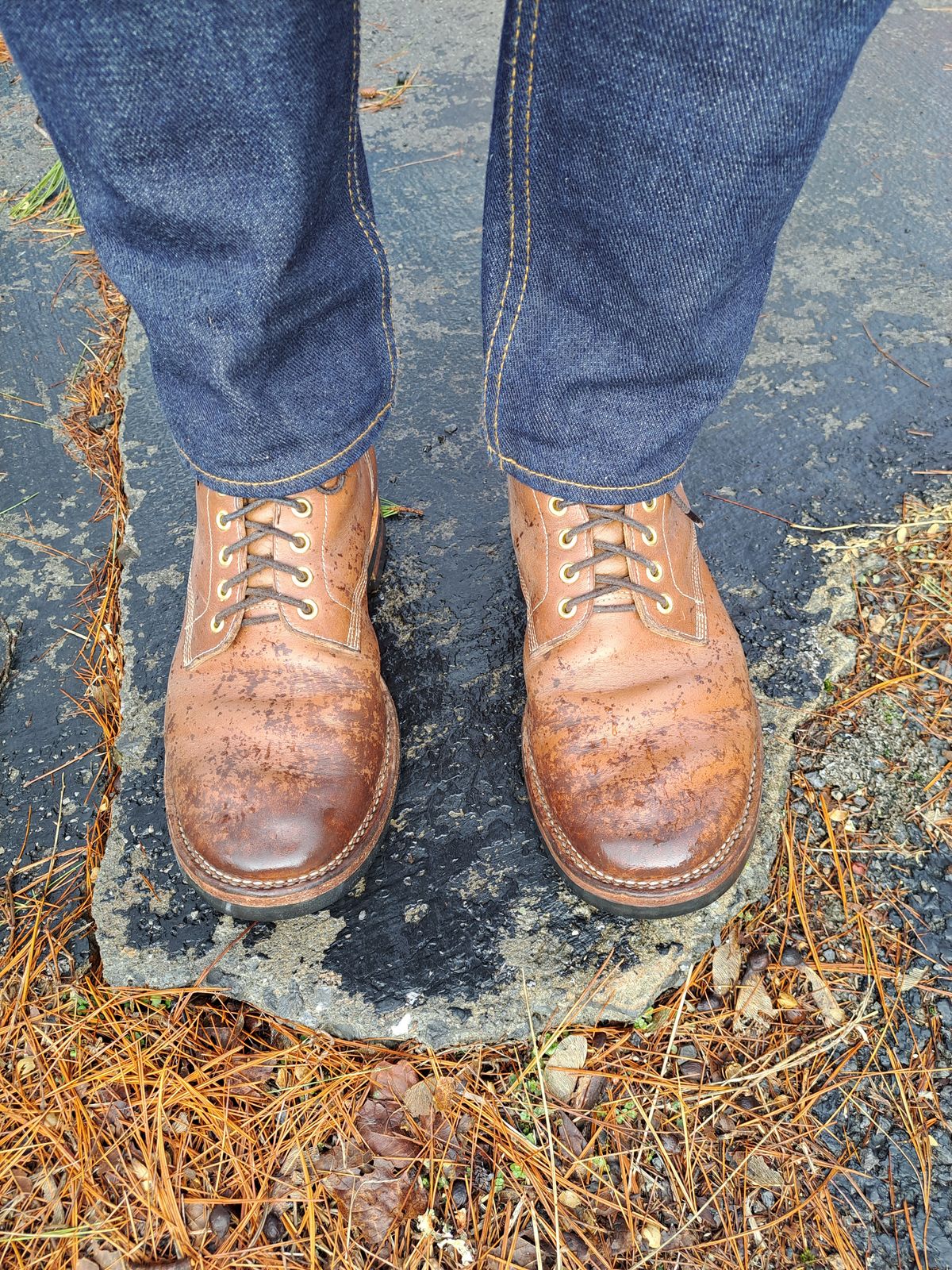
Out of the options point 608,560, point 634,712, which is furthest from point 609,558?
point 634,712

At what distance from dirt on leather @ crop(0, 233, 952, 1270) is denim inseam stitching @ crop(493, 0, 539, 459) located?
0.89 meters

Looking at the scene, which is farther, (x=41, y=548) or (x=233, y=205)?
(x=41, y=548)

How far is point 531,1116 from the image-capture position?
1267 millimetres

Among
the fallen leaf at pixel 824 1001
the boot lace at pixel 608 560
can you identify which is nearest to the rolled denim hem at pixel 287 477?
the boot lace at pixel 608 560

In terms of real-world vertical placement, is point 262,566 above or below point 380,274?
below

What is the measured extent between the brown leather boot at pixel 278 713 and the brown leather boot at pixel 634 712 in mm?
294

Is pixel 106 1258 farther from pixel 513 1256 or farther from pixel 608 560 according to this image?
pixel 608 560

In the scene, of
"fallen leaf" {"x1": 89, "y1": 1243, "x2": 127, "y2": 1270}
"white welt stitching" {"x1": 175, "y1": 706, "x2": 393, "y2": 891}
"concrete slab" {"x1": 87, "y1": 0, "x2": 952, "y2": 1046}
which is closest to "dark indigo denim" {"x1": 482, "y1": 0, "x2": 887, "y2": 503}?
"concrete slab" {"x1": 87, "y1": 0, "x2": 952, "y2": 1046}

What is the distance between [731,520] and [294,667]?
1.01 meters

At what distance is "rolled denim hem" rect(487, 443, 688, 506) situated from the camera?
53.7 inches

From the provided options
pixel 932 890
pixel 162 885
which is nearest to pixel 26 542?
pixel 162 885

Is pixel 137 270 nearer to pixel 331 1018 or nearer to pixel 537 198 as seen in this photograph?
pixel 537 198

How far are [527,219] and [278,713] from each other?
0.80 m

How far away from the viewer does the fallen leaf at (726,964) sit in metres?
1.40
